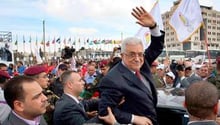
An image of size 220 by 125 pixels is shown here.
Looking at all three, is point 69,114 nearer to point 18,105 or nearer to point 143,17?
point 18,105

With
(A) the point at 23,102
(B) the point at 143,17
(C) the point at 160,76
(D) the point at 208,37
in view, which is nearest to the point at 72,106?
(A) the point at 23,102

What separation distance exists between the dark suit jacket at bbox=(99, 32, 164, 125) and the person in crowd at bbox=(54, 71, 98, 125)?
52cm

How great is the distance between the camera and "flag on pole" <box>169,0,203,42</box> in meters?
8.74

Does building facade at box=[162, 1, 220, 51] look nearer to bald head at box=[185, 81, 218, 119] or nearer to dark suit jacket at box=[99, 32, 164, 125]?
dark suit jacket at box=[99, 32, 164, 125]

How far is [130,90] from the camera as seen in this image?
310 cm

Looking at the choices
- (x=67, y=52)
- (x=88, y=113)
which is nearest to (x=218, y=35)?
(x=67, y=52)

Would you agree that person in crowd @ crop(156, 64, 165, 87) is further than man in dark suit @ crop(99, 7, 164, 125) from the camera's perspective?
Yes

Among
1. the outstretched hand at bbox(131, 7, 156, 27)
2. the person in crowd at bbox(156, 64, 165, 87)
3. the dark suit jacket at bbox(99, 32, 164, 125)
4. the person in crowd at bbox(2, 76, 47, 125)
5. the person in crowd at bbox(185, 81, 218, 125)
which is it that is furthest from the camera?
the person in crowd at bbox(156, 64, 165, 87)

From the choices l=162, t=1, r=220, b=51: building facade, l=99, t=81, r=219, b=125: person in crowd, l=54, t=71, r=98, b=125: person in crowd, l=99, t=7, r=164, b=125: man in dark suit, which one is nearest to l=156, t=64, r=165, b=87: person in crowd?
l=54, t=71, r=98, b=125: person in crowd

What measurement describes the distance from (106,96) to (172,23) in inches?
272

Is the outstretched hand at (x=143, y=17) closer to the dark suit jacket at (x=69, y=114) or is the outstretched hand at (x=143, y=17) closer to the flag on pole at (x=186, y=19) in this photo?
the dark suit jacket at (x=69, y=114)

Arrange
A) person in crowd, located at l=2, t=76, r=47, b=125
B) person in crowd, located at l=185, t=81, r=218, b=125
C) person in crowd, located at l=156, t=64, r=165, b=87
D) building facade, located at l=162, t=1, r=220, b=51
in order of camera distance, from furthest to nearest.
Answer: building facade, located at l=162, t=1, r=220, b=51, person in crowd, located at l=156, t=64, r=165, b=87, person in crowd, located at l=2, t=76, r=47, b=125, person in crowd, located at l=185, t=81, r=218, b=125

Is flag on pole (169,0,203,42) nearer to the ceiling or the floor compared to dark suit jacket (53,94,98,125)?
nearer to the ceiling

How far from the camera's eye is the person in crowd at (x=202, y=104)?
2.27 meters
